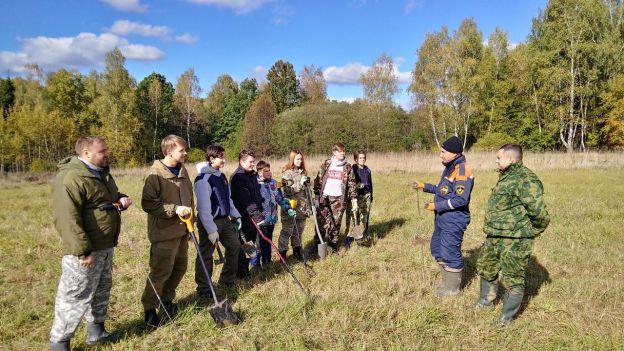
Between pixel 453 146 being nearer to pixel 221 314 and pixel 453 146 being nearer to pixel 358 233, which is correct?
pixel 358 233

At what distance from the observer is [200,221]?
4.98 metres

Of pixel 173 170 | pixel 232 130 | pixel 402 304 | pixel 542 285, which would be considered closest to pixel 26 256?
pixel 173 170

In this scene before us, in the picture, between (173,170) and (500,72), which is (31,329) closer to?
(173,170)

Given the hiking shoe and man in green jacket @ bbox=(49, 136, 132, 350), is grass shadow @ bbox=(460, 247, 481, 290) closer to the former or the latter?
the hiking shoe

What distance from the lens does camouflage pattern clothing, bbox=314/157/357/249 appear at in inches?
278

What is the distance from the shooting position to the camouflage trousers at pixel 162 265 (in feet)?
14.1

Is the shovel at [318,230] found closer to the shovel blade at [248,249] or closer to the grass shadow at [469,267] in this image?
the shovel blade at [248,249]

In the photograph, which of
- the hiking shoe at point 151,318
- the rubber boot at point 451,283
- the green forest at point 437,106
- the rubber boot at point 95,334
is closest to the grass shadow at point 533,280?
the rubber boot at point 451,283

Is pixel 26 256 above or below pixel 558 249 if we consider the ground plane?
below

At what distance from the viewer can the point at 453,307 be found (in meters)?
4.73

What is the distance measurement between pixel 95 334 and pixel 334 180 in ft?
14.1

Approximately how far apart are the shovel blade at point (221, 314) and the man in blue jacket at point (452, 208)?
2757 mm

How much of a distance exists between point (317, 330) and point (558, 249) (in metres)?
5.16

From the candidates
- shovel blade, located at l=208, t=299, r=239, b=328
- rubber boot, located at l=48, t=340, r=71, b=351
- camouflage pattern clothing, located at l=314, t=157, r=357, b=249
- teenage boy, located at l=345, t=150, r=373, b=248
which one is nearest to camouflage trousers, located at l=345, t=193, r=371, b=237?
teenage boy, located at l=345, t=150, r=373, b=248
